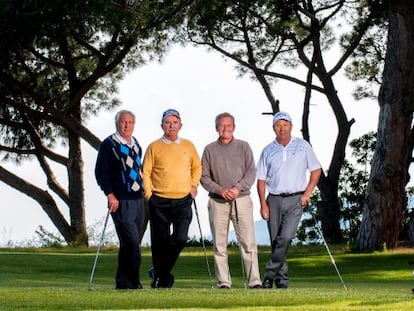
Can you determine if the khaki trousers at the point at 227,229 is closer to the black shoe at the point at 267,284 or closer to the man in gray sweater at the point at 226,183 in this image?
the man in gray sweater at the point at 226,183

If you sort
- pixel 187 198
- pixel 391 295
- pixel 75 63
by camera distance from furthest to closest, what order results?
pixel 75 63
pixel 187 198
pixel 391 295

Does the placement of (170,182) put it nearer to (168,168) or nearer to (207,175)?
(168,168)

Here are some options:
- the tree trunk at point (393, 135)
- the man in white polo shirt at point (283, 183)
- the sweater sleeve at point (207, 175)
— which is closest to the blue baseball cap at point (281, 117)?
the man in white polo shirt at point (283, 183)

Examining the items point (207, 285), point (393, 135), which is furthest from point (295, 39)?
point (207, 285)

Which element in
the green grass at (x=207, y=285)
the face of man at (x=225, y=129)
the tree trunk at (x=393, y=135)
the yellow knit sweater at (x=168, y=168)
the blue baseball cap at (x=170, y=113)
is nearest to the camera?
the green grass at (x=207, y=285)

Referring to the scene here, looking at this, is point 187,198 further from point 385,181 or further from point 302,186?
point 385,181

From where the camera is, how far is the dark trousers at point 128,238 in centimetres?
1109

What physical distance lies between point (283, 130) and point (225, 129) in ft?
2.15

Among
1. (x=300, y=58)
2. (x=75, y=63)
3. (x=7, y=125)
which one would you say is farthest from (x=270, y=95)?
(x=7, y=125)

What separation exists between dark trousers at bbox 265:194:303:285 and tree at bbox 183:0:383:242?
17.6 metres

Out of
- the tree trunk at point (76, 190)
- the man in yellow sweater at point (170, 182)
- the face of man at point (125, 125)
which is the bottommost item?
the man in yellow sweater at point (170, 182)

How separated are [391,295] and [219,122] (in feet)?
8.77

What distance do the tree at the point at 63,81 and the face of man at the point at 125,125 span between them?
17.6 metres

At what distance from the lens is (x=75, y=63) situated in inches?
1347
